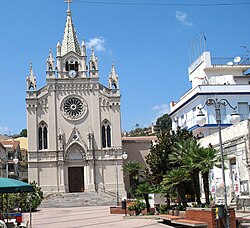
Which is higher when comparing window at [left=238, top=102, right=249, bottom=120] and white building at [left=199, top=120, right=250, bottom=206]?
window at [left=238, top=102, right=249, bottom=120]

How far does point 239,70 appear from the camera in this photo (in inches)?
2044

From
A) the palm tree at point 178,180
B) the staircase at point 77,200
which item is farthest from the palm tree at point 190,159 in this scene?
the staircase at point 77,200

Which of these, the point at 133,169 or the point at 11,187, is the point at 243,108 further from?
the point at 11,187

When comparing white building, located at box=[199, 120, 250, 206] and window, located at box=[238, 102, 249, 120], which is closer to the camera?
white building, located at box=[199, 120, 250, 206]

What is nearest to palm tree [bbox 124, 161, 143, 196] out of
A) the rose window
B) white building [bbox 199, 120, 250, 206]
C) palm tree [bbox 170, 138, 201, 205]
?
the rose window

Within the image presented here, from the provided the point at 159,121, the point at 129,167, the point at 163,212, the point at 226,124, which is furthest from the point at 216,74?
the point at 159,121

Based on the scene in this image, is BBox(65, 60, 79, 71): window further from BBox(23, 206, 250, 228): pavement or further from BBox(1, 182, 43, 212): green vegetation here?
BBox(23, 206, 250, 228): pavement

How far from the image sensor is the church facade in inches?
2355

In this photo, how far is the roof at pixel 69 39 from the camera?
64306 mm

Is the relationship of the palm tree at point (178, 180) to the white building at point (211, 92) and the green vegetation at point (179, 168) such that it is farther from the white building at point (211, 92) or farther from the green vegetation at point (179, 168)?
the white building at point (211, 92)

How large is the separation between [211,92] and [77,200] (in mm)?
21830

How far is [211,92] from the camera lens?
43.3 meters

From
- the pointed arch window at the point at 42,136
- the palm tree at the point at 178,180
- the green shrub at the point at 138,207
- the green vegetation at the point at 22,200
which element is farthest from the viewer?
the pointed arch window at the point at 42,136

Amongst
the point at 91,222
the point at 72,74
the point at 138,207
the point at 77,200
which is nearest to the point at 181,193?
the point at 138,207
